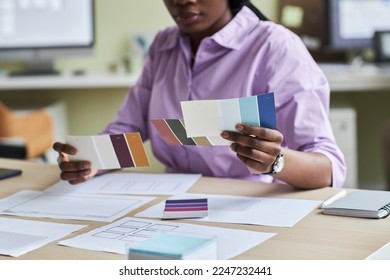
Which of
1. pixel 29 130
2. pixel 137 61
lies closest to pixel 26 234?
pixel 29 130

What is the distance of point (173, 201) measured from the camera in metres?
1.48

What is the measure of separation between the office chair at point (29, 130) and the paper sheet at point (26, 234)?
74.5 inches

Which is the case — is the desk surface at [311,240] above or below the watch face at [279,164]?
below

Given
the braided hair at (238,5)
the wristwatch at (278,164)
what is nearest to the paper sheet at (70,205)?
the wristwatch at (278,164)

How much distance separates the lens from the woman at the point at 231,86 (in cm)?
173

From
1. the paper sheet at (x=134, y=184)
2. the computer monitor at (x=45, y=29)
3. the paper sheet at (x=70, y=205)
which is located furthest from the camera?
the computer monitor at (x=45, y=29)

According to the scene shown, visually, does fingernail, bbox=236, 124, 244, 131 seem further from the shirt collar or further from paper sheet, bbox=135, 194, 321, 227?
the shirt collar

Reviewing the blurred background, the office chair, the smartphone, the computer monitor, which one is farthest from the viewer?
the computer monitor

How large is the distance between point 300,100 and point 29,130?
2017mm

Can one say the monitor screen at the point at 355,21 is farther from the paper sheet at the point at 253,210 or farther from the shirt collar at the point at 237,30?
the paper sheet at the point at 253,210

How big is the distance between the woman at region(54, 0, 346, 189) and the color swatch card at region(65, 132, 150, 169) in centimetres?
4

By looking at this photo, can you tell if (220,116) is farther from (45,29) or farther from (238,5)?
(45,29)

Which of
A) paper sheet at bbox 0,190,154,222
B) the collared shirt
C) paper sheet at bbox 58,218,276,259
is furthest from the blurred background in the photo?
paper sheet at bbox 58,218,276,259

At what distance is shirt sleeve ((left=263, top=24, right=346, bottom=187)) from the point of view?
1.75 meters
